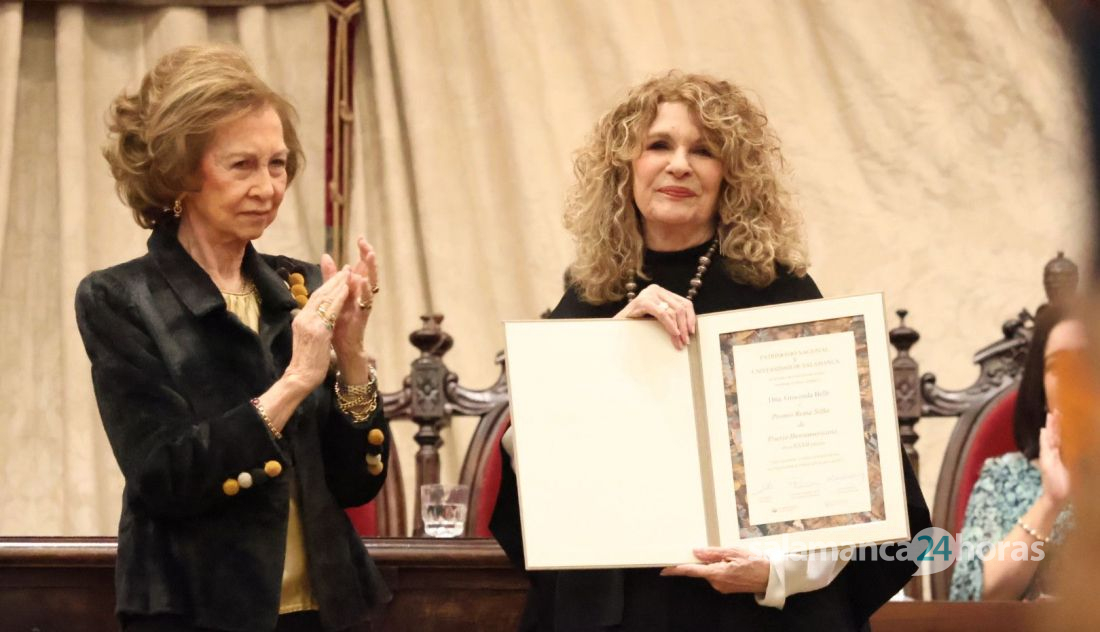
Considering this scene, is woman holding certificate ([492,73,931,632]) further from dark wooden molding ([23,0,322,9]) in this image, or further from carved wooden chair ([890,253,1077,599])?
dark wooden molding ([23,0,322,9])

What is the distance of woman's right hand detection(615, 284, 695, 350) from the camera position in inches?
80.0

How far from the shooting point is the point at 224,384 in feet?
6.47

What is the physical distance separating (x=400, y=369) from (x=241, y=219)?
2.91 m

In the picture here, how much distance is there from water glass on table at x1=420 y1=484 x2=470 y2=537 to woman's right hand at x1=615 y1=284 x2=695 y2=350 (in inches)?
43.9

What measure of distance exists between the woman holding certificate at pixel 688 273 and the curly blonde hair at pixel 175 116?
607 millimetres

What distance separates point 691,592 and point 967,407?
64.5 inches

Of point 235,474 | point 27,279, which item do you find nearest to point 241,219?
point 235,474

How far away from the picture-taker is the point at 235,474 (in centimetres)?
189

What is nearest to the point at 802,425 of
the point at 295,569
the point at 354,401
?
the point at 354,401

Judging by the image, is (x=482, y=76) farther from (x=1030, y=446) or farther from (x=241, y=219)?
(x=241, y=219)

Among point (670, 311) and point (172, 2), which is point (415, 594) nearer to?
point (670, 311)

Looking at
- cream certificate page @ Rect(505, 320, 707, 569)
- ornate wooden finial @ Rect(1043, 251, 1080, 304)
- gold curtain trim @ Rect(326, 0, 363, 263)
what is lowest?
cream certificate page @ Rect(505, 320, 707, 569)

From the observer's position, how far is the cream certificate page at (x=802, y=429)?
6.52 feet

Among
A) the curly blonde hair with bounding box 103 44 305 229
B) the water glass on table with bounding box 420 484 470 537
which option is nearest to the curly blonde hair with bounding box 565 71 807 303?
the curly blonde hair with bounding box 103 44 305 229
